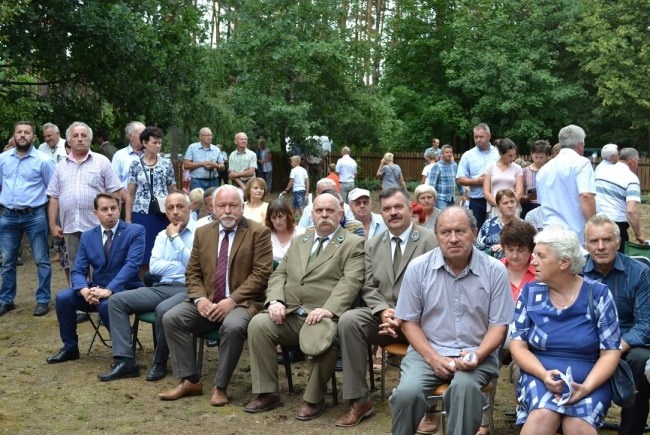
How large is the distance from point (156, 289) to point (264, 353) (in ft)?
4.60

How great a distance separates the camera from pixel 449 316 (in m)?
4.87

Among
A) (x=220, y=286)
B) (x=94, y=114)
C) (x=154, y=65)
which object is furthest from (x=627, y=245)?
(x=94, y=114)

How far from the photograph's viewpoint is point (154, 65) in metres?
14.6

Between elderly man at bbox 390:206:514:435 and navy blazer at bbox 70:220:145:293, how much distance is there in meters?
2.93

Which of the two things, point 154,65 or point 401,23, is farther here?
point 401,23

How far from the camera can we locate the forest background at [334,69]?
14.2 meters

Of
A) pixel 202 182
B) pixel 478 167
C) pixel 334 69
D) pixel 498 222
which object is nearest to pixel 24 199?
pixel 202 182

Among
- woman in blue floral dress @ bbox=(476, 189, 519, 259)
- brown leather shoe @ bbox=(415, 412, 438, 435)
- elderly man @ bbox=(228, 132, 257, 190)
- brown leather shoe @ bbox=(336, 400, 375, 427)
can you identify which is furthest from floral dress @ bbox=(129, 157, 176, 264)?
elderly man @ bbox=(228, 132, 257, 190)

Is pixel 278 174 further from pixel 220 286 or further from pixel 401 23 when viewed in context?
pixel 220 286

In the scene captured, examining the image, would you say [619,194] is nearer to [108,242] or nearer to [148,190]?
[148,190]

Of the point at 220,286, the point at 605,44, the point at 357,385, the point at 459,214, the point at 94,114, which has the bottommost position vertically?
the point at 357,385

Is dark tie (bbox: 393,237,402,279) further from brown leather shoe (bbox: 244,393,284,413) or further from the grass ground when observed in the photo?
brown leather shoe (bbox: 244,393,284,413)

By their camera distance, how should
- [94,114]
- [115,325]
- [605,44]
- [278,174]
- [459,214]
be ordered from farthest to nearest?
1. [605,44]
2. [278,174]
3. [94,114]
4. [115,325]
5. [459,214]

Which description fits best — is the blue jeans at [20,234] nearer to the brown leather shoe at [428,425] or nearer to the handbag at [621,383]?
the brown leather shoe at [428,425]
